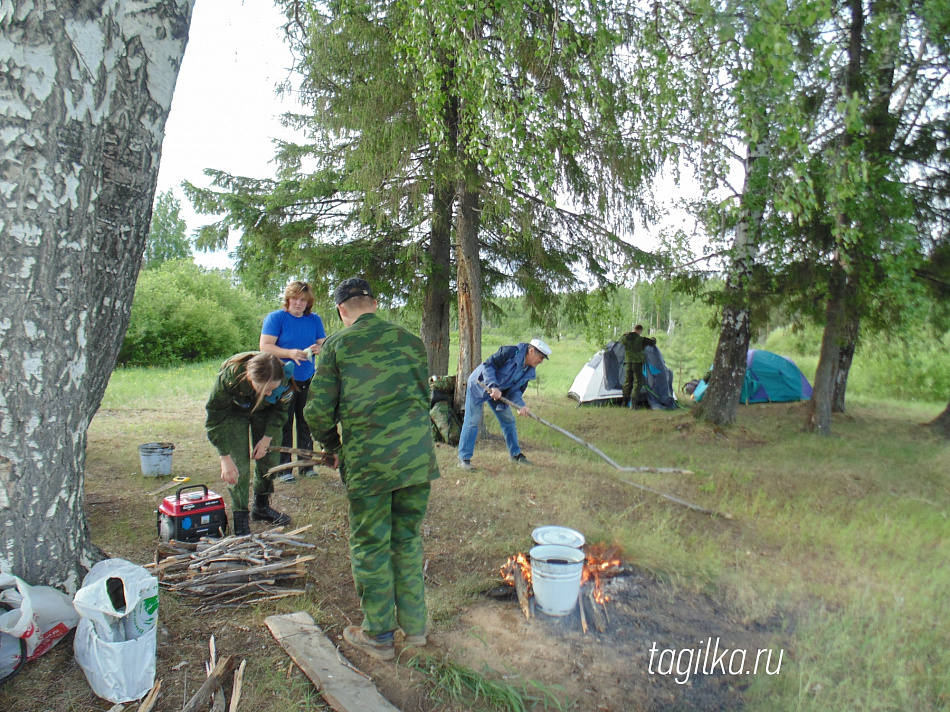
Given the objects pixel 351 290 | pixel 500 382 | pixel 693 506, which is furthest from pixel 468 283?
pixel 351 290

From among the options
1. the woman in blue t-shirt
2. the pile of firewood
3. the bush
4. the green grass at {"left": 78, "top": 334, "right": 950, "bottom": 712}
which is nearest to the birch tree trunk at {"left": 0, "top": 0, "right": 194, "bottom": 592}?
the pile of firewood

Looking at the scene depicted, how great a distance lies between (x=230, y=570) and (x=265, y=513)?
115cm

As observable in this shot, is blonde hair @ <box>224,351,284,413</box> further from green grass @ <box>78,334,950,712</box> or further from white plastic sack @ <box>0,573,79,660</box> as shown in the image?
white plastic sack @ <box>0,573,79,660</box>

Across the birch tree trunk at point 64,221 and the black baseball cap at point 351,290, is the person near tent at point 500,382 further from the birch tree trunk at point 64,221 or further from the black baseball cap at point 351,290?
the birch tree trunk at point 64,221

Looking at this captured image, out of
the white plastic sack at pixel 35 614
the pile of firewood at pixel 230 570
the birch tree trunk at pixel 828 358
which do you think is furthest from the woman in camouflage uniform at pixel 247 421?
the birch tree trunk at pixel 828 358

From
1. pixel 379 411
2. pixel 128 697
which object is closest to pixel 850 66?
pixel 379 411

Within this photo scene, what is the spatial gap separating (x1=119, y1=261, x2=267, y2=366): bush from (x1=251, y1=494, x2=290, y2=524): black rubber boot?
17.2 meters

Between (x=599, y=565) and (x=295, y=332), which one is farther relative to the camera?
(x=295, y=332)

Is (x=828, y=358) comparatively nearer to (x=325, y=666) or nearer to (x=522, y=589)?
(x=522, y=589)

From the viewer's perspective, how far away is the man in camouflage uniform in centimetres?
302

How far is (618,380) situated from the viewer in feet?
42.7

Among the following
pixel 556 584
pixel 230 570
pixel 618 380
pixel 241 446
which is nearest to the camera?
pixel 556 584

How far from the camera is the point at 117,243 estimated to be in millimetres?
3031

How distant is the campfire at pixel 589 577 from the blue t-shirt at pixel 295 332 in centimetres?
253
